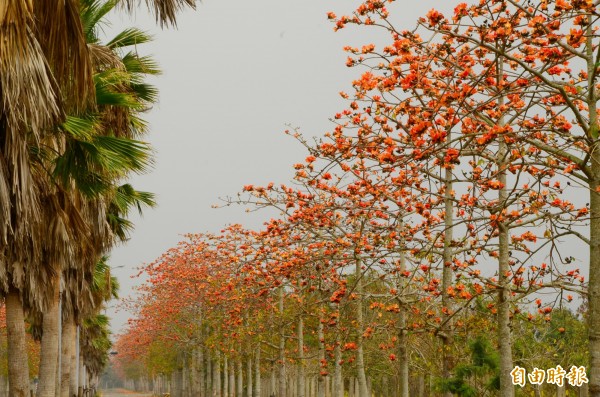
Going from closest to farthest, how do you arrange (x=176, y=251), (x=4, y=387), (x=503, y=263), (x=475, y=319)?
1. (x=503, y=263)
2. (x=475, y=319)
3. (x=176, y=251)
4. (x=4, y=387)

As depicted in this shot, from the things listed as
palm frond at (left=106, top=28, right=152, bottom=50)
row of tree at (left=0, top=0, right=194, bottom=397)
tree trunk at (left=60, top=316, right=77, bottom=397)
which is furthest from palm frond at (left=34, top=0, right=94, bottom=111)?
tree trunk at (left=60, top=316, right=77, bottom=397)

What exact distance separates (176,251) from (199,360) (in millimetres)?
8139

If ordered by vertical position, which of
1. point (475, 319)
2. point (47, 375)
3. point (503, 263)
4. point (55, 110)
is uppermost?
point (55, 110)

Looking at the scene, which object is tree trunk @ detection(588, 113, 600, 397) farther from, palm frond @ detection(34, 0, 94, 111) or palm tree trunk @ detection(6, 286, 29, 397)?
palm tree trunk @ detection(6, 286, 29, 397)

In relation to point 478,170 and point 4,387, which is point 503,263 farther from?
point 4,387

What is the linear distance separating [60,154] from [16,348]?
4.47m

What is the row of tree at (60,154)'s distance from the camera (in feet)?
24.0

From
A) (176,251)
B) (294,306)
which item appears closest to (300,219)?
(294,306)

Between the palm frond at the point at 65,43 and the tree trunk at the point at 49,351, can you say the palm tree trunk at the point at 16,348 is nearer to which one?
the tree trunk at the point at 49,351

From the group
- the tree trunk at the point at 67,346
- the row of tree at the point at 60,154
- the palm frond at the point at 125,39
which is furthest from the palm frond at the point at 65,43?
the tree trunk at the point at 67,346

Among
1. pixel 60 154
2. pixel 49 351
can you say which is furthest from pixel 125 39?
pixel 49 351

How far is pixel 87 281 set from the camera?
18.9 metres

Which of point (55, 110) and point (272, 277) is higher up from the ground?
point (55, 110)

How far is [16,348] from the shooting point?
13453 mm
